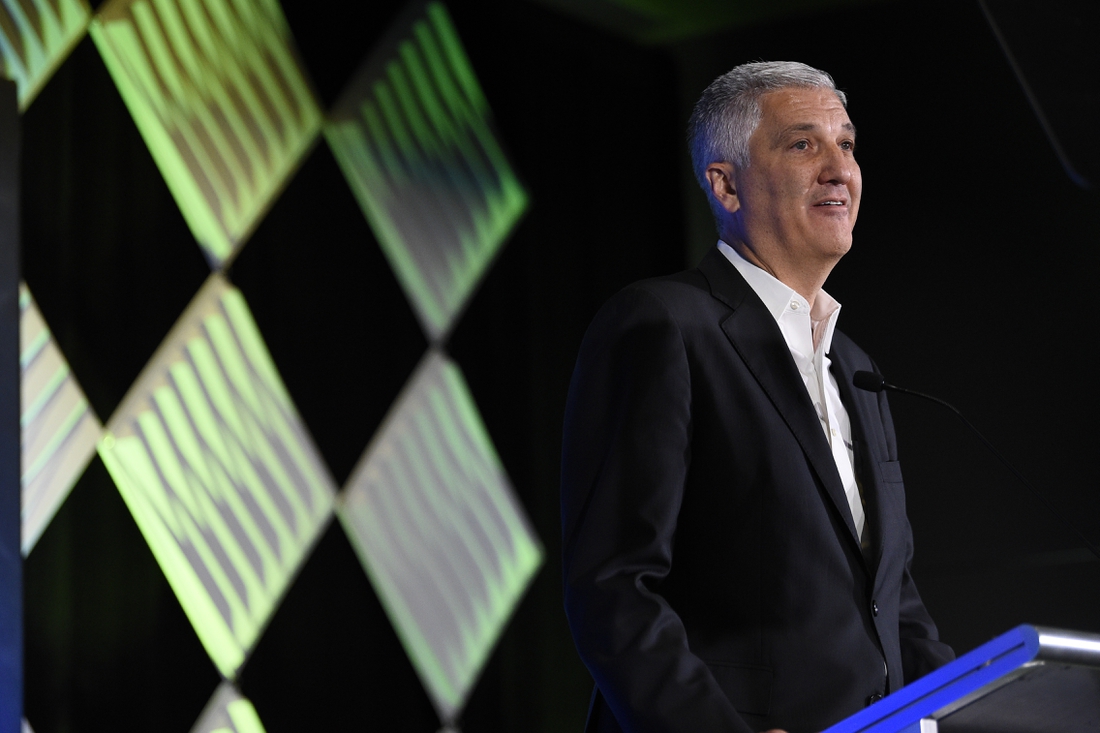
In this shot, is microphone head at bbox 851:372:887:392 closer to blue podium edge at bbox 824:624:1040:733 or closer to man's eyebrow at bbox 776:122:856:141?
man's eyebrow at bbox 776:122:856:141

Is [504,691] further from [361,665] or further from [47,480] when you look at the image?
[47,480]

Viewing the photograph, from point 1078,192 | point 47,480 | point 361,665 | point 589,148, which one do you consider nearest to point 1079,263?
point 1078,192

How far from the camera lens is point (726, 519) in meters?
1.25

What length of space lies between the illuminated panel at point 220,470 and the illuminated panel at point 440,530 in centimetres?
17

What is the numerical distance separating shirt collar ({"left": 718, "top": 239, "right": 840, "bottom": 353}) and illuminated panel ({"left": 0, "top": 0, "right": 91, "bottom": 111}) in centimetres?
138

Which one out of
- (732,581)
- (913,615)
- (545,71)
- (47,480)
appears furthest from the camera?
(545,71)

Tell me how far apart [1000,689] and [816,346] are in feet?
1.99

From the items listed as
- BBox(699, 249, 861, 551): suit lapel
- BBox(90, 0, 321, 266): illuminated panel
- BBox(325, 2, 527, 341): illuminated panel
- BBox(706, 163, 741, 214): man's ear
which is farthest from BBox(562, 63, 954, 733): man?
BBox(325, 2, 527, 341): illuminated panel

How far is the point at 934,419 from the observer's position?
2.97 meters

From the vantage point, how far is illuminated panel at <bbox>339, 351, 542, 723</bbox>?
273 cm

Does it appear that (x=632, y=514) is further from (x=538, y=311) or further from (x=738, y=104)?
(x=538, y=311)

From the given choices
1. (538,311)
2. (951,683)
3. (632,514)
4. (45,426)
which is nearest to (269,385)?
(45,426)

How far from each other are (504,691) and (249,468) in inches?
33.6

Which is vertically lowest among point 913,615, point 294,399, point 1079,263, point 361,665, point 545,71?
point 913,615
